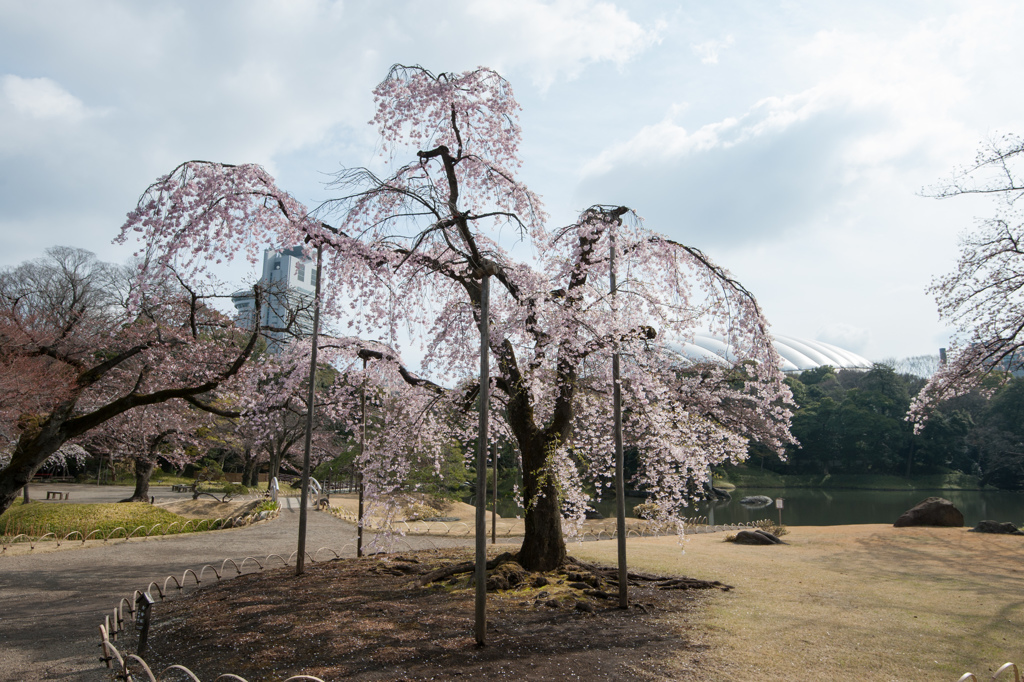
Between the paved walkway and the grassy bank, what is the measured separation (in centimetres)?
3684

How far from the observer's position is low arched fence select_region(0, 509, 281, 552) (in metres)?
14.6

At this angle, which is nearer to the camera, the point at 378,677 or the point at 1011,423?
the point at 378,677

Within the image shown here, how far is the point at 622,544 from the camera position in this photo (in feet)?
26.6

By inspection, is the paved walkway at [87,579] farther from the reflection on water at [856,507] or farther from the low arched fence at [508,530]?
the reflection on water at [856,507]

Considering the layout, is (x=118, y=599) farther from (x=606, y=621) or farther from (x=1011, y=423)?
(x=1011, y=423)

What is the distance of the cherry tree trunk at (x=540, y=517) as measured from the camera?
9.99 meters

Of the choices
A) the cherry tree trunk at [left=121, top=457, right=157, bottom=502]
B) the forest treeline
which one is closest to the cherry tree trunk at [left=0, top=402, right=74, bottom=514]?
the cherry tree trunk at [left=121, top=457, right=157, bottom=502]

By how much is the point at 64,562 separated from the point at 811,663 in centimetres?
1423

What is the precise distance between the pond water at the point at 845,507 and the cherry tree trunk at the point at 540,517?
648 inches

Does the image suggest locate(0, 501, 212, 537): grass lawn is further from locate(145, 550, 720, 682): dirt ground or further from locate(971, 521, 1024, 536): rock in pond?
locate(971, 521, 1024, 536): rock in pond

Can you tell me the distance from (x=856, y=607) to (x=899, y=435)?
1925 inches

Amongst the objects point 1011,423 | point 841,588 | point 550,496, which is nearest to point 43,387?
point 550,496

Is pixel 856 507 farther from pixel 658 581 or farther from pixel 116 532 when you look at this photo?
pixel 116 532

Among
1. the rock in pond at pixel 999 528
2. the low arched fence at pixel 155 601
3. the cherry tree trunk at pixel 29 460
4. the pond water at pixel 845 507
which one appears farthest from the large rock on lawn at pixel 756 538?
the cherry tree trunk at pixel 29 460
